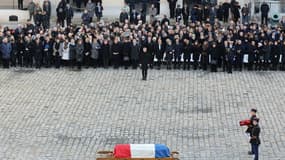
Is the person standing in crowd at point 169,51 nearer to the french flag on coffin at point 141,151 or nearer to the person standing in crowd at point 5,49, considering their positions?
the person standing in crowd at point 5,49

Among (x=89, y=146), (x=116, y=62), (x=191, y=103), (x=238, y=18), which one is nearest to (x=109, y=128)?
(x=89, y=146)

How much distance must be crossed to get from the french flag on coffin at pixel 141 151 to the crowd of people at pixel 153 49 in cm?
1108

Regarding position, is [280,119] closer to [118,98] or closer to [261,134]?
[261,134]

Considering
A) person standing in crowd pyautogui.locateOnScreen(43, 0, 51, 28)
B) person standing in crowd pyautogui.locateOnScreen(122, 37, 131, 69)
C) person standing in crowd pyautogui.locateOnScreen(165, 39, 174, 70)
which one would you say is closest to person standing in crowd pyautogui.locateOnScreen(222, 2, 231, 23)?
person standing in crowd pyautogui.locateOnScreen(165, 39, 174, 70)

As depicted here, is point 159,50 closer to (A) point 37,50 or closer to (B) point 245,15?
(A) point 37,50

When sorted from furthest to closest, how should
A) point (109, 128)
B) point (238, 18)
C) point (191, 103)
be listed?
point (238, 18)
point (191, 103)
point (109, 128)

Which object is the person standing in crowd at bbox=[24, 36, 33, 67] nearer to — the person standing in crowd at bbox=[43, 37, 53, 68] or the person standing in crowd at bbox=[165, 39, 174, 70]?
the person standing in crowd at bbox=[43, 37, 53, 68]

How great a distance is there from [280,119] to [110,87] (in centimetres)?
677

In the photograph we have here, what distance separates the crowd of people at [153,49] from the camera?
3566cm

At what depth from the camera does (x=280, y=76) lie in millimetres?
35094

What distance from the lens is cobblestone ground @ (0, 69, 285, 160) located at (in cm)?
2695

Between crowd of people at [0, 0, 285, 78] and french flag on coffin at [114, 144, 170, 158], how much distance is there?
11.1m

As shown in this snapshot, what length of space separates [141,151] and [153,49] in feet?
39.9

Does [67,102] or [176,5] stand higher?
[176,5]
